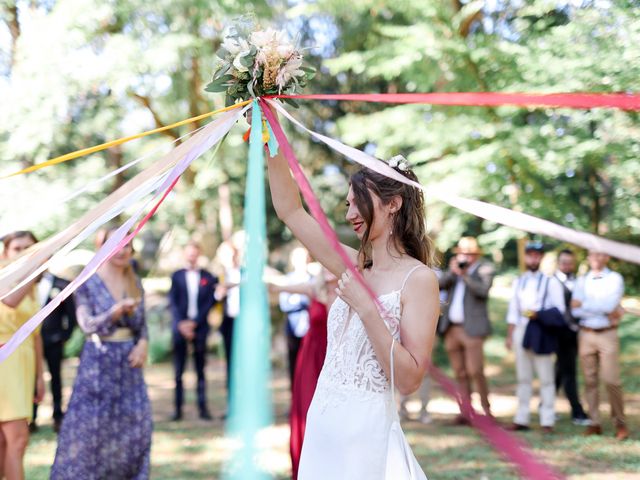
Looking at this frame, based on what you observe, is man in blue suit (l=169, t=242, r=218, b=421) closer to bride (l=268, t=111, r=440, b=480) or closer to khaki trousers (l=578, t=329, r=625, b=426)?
khaki trousers (l=578, t=329, r=625, b=426)

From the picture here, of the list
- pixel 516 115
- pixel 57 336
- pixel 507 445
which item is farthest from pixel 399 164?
pixel 516 115

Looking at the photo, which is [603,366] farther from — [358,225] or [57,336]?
[57,336]

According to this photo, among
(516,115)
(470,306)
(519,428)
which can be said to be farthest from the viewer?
(516,115)

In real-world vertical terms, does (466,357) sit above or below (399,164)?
below

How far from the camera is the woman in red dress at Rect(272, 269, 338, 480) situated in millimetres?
5793

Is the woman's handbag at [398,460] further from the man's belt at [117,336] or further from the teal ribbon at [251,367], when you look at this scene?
the man's belt at [117,336]

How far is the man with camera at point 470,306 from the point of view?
8.28m

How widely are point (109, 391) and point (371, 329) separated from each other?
10.7ft

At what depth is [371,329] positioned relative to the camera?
2.41m

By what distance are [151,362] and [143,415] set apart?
9.97 meters

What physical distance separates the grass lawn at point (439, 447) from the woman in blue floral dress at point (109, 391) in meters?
1.29

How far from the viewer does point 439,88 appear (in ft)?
36.6

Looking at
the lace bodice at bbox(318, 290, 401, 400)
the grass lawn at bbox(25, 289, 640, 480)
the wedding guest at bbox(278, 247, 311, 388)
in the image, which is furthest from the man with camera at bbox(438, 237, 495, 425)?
the lace bodice at bbox(318, 290, 401, 400)

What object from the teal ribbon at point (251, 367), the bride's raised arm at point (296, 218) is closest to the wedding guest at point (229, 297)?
the bride's raised arm at point (296, 218)
